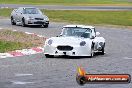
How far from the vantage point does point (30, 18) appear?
39906mm

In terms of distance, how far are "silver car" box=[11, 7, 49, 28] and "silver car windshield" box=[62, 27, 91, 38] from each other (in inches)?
769

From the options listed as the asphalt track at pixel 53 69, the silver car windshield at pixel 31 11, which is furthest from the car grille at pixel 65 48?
the silver car windshield at pixel 31 11

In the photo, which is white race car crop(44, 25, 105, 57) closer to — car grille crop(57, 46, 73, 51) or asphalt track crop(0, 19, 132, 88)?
car grille crop(57, 46, 73, 51)

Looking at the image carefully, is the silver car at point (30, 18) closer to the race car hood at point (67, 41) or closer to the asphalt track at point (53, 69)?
the asphalt track at point (53, 69)

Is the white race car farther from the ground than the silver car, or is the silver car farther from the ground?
the white race car

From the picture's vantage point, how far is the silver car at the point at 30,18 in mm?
39969

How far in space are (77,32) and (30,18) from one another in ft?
64.9

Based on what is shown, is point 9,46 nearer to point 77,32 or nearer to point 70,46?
point 77,32

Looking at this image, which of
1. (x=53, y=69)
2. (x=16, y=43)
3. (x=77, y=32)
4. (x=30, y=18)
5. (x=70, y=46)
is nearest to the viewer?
(x=53, y=69)

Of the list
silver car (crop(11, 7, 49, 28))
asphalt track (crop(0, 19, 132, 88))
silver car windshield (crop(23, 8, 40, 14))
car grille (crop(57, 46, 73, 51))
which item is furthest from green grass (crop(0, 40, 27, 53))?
silver car windshield (crop(23, 8, 40, 14))

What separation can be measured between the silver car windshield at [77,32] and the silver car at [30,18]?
19540 millimetres

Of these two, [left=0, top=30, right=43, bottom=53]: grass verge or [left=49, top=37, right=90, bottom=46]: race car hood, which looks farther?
[left=0, top=30, right=43, bottom=53]: grass verge

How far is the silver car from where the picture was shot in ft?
131

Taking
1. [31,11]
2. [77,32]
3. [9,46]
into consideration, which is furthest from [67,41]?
[31,11]
